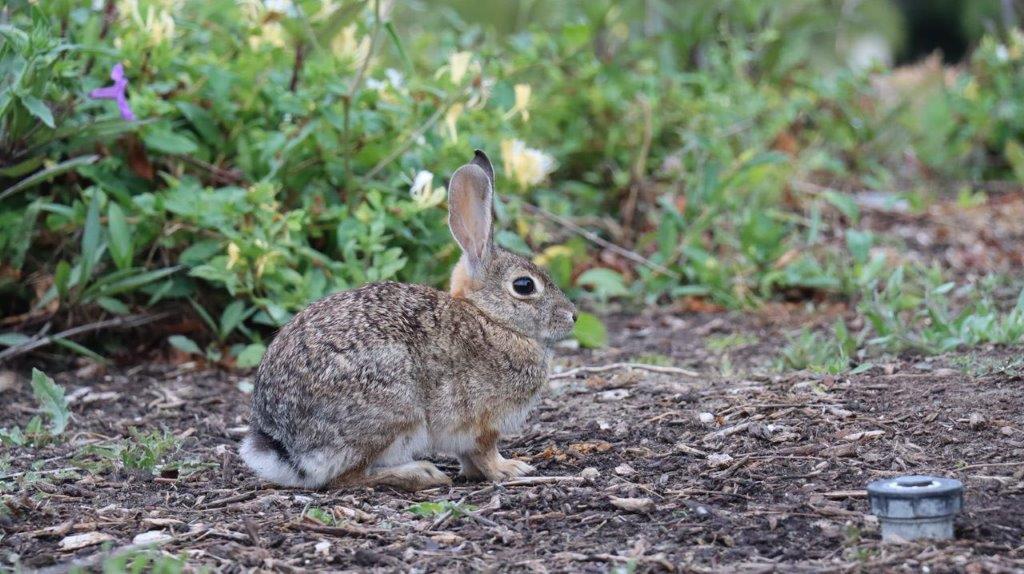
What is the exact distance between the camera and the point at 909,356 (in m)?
6.21

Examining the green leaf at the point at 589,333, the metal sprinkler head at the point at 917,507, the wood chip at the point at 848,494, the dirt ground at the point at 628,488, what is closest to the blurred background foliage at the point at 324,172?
the green leaf at the point at 589,333

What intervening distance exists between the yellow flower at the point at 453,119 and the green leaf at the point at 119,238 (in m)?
1.88

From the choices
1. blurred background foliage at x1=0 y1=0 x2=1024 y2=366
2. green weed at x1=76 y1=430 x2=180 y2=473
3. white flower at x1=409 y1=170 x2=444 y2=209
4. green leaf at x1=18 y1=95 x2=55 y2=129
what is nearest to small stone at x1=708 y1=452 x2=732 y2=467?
green weed at x1=76 y1=430 x2=180 y2=473

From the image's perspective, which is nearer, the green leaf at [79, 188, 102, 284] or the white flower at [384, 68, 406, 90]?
the green leaf at [79, 188, 102, 284]

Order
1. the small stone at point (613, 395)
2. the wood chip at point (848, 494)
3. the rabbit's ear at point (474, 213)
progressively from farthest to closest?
the small stone at point (613, 395)
the rabbit's ear at point (474, 213)
the wood chip at point (848, 494)

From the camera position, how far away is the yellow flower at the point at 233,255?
643 cm

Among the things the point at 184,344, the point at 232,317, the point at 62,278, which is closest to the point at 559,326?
the point at 232,317

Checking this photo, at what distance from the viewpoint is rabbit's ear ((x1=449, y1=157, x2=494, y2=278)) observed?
530 cm

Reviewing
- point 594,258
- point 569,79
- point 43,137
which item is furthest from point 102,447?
point 569,79

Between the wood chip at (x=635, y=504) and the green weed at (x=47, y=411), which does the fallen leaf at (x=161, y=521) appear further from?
the wood chip at (x=635, y=504)

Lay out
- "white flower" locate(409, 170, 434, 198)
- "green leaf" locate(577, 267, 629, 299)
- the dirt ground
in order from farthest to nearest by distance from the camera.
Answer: "green leaf" locate(577, 267, 629, 299) < "white flower" locate(409, 170, 434, 198) < the dirt ground

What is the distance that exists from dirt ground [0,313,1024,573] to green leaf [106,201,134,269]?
725 mm

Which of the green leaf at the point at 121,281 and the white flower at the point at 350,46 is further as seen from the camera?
the white flower at the point at 350,46

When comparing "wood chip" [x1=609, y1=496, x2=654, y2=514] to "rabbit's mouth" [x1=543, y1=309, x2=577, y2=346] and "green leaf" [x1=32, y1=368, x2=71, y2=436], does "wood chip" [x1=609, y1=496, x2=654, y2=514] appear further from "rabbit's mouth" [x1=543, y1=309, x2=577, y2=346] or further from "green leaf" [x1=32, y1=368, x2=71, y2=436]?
"green leaf" [x1=32, y1=368, x2=71, y2=436]
